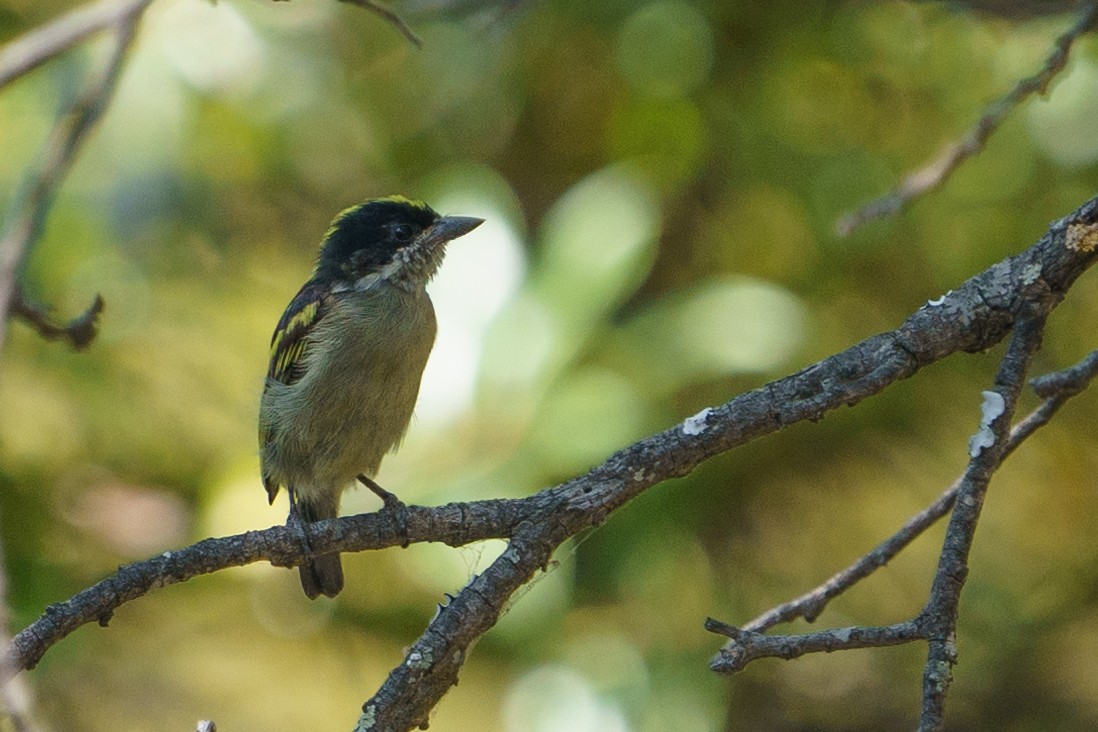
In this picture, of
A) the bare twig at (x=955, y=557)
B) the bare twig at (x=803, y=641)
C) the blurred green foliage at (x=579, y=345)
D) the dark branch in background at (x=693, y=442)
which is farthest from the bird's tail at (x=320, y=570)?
the bare twig at (x=955, y=557)

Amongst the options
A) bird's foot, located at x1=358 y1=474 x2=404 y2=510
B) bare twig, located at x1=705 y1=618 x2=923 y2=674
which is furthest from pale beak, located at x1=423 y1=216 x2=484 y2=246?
bare twig, located at x1=705 y1=618 x2=923 y2=674

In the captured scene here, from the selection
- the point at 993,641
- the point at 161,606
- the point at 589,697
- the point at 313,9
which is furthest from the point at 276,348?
the point at 993,641

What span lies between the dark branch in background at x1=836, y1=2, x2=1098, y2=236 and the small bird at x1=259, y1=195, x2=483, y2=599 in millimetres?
1616

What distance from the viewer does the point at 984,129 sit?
2.87 metres

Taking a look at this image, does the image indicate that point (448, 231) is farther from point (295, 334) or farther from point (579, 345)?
point (579, 345)

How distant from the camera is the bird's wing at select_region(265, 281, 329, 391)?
407 centimetres

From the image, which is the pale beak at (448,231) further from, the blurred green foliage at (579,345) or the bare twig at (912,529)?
the bare twig at (912,529)

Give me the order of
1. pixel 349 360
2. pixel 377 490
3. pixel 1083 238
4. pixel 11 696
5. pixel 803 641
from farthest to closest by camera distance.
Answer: pixel 377 490 → pixel 349 360 → pixel 1083 238 → pixel 803 641 → pixel 11 696

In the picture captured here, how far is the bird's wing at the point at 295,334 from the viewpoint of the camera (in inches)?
160

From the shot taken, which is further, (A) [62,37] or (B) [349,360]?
(B) [349,360]

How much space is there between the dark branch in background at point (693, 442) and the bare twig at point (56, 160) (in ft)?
1.96

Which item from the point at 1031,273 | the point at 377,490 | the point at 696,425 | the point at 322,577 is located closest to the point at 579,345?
the point at 377,490

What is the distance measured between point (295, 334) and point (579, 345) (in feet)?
4.90

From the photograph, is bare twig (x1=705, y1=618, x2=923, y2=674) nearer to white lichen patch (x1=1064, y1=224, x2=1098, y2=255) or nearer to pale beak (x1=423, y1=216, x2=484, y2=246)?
white lichen patch (x1=1064, y1=224, x2=1098, y2=255)
